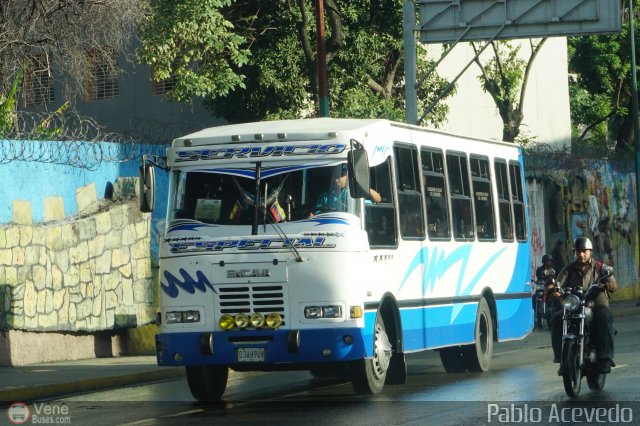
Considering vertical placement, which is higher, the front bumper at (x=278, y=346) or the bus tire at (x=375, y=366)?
the front bumper at (x=278, y=346)

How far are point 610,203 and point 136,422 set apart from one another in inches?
1169

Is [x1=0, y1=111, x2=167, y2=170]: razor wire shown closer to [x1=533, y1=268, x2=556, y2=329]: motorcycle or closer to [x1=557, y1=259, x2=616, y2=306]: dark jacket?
[x1=557, y1=259, x2=616, y2=306]: dark jacket

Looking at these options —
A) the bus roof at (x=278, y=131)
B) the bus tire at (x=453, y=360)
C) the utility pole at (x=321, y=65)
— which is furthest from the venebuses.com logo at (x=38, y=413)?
the utility pole at (x=321, y=65)

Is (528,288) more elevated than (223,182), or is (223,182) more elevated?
(223,182)

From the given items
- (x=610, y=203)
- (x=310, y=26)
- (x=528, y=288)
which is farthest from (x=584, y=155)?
(x=528, y=288)

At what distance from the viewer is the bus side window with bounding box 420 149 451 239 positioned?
1683 cm

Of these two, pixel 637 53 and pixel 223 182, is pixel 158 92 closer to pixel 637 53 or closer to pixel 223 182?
pixel 637 53

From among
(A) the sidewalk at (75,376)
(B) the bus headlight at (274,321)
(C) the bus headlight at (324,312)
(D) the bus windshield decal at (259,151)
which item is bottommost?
(A) the sidewalk at (75,376)

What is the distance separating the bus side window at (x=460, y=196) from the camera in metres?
17.8

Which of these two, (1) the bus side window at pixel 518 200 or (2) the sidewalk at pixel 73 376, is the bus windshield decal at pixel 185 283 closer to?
(2) the sidewalk at pixel 73 376

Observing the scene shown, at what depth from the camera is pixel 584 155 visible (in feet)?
127

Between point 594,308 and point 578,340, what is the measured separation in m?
0.58

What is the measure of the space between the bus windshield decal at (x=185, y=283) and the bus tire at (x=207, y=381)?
3.09 feet

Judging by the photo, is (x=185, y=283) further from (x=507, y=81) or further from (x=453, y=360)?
(x=507, y=81)
